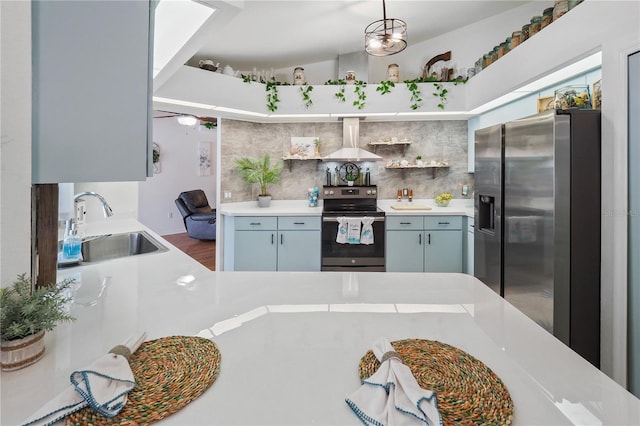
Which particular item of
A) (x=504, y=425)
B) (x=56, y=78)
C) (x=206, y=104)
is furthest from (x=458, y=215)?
(x=56, y=78)

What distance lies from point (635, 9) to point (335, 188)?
294 centimetres

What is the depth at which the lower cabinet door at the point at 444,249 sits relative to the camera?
12.1 feet

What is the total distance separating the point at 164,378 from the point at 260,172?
3.49m

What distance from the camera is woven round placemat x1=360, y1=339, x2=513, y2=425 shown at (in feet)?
2.06

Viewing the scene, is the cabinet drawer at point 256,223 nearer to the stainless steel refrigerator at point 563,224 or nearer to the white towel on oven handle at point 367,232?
the white towel on oven handle at point 367,232

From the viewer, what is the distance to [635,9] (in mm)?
1603

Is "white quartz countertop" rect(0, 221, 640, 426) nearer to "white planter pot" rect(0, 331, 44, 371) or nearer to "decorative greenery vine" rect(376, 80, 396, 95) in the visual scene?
"white planter pot" rect(0, 331, 44, 371)

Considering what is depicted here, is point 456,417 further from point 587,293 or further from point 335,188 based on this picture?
point 335,188

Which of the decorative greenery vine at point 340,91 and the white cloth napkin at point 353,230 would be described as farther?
the decorative greenery vine at point 340,91

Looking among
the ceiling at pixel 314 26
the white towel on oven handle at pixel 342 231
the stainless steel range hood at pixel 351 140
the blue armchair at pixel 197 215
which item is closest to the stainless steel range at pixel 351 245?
the white towel on oven handle at pixel 342 231

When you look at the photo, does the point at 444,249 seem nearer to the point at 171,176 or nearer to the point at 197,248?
the point at 197,248

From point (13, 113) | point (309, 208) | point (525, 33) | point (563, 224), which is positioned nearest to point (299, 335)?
point (13, 113)

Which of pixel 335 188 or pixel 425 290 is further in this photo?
pixel 335 188

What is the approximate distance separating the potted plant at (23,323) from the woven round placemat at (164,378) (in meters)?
0.23
